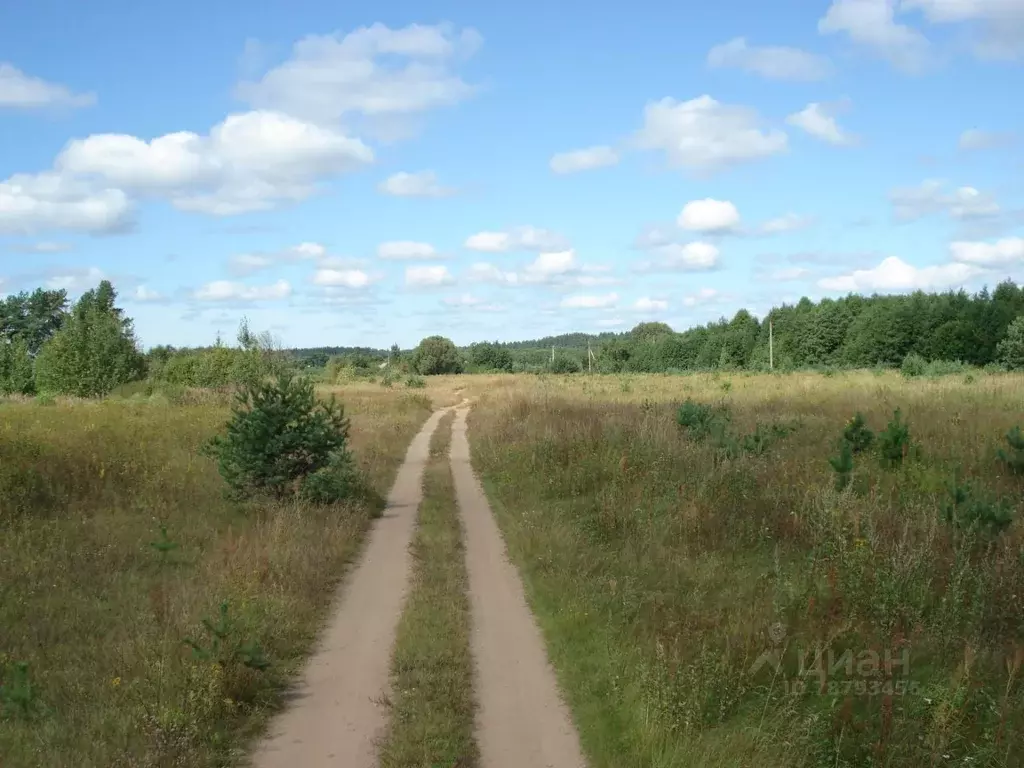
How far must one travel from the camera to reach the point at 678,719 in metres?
5.02

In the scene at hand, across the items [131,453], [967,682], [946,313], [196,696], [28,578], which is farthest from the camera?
[946,313]

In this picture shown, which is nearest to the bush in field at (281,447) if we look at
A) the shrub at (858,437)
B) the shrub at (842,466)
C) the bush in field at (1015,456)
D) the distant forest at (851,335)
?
the shrub at (842,466)

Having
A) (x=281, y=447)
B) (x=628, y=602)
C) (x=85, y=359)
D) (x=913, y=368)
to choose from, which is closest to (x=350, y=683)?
(x=628, y=602)

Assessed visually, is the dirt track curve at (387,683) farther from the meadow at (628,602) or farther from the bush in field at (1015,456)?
the bush in field at (1015,456)

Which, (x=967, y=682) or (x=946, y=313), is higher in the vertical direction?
(x=946, y=313)

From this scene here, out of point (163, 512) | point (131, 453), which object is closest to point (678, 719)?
point (163, 512)

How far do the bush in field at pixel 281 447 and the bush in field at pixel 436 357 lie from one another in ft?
323

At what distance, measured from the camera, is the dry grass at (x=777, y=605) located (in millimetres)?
4750

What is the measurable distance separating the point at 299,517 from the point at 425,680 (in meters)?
5.66

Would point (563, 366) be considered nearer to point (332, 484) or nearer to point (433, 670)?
Result: point (332, 484)

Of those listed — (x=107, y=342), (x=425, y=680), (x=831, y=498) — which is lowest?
(x=425, y=680)

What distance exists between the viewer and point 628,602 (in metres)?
7.41

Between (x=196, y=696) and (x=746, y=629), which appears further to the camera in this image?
(x=746, y=629)

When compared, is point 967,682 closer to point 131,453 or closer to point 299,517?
point 299,517
